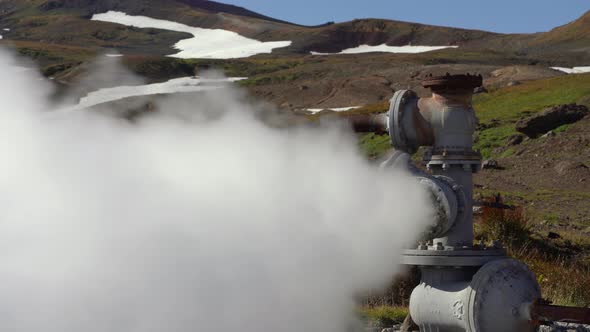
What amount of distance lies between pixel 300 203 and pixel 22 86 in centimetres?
273

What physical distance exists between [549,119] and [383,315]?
70.5 feet

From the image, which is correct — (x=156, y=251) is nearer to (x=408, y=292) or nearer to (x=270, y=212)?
(x=270, y=212)

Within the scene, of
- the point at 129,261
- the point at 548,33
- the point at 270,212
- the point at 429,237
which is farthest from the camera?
the point at 548,33

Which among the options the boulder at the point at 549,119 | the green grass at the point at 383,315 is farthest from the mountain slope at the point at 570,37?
the green grass at the point at 383,315

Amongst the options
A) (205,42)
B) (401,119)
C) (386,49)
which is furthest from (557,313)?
(205,42)

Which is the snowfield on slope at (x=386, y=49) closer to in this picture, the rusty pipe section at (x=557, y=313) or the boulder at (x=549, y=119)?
the boulder at (x=549, y=119)

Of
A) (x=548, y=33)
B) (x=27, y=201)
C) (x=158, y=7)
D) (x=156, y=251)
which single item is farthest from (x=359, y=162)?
(x=158, y=7)

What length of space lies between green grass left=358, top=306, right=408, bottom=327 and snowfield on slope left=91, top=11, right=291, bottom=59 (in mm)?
109974

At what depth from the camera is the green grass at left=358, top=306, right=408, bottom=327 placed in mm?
9844

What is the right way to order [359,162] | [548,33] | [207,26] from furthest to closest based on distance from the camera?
[207,26], [548,33], [359,162]

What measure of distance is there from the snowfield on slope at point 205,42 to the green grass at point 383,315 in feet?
361

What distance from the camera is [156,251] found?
7160mm

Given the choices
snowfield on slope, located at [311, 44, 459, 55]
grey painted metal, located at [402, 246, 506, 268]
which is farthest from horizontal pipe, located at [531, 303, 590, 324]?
snowfield on slope, located at [311, 44, 459, 55]

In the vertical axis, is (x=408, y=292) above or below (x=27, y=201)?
below
